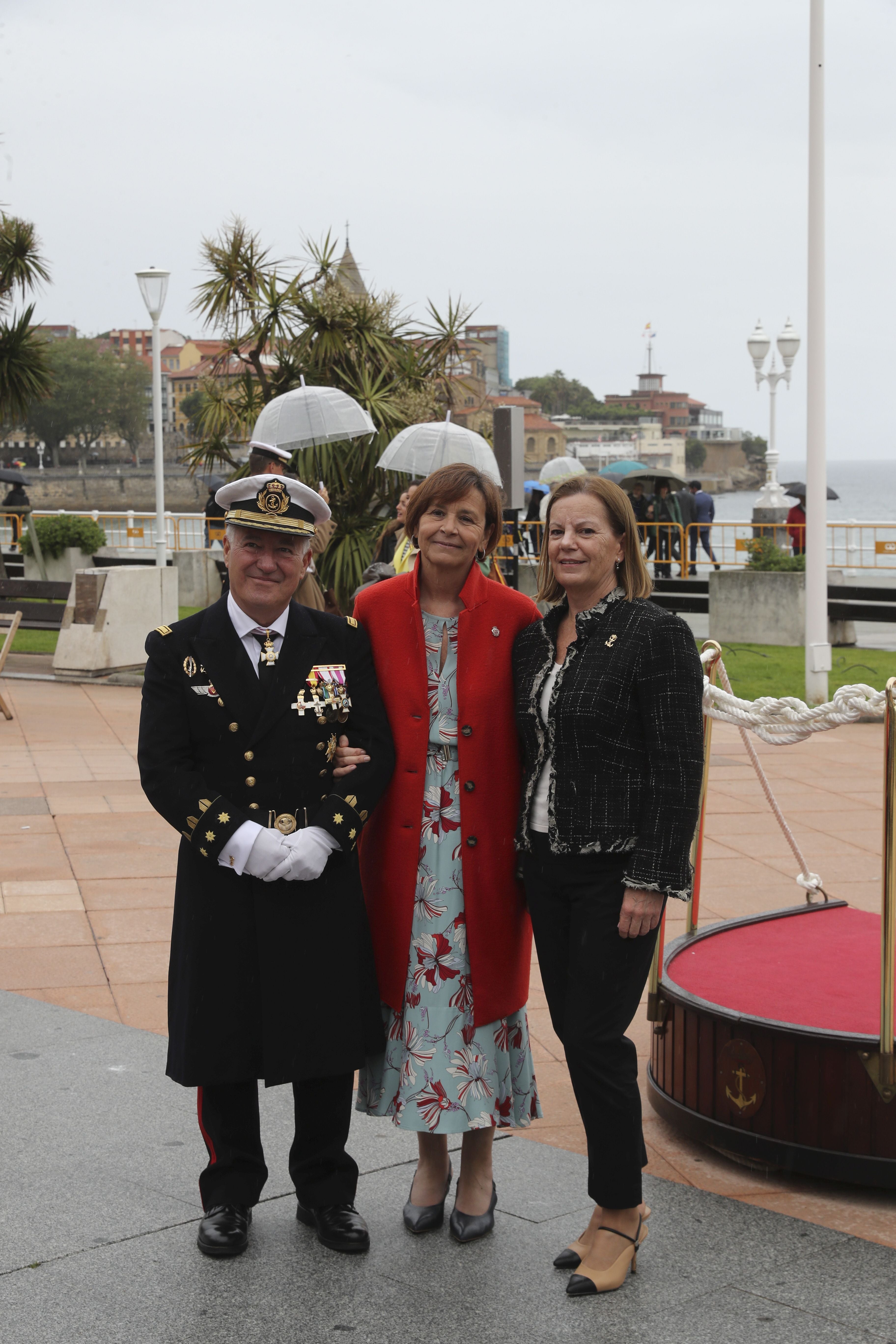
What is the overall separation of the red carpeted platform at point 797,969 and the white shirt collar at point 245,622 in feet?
5.07

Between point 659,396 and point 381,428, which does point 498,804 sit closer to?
point 381,428

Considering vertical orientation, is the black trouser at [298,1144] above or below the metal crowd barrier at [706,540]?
below

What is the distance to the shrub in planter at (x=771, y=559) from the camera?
1614 centimetres

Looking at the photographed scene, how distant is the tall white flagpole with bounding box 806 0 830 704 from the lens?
451 inches

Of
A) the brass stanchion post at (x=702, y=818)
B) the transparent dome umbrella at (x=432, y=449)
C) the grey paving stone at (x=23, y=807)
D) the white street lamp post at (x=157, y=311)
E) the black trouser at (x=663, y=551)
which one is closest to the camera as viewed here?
the brass stanchion post at (x=702, y=818)

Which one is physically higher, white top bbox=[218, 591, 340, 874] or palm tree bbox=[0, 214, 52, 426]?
palm tree bbox=[0, 214, 52, 426]

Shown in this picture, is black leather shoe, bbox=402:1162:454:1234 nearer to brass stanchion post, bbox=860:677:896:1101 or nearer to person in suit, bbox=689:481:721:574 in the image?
A: brass stanchion post, bbox=860:677:896:1101

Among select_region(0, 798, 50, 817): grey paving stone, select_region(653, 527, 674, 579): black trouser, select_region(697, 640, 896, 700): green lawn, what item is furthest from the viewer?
select_region(653, 527, 674, 579): black trouser

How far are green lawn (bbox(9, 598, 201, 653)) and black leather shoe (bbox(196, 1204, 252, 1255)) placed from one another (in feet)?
39.3

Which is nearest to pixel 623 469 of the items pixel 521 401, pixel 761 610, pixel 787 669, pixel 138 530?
pixel 138 530

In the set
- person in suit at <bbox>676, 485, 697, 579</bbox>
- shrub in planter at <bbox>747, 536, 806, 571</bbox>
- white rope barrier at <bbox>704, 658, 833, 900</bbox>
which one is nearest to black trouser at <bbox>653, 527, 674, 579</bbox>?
person in suit at <bbox>676, 485, 697, 579</bbox>

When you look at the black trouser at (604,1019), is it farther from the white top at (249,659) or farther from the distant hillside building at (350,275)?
the distant hillside building at (350,275)

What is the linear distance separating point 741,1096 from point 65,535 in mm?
17441

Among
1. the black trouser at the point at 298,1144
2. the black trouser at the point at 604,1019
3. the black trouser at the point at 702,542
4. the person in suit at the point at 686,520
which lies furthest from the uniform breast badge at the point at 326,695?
the black trouser at the point at 702,542
